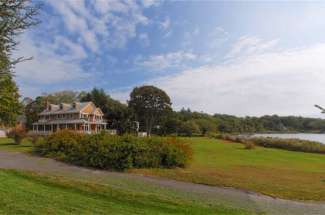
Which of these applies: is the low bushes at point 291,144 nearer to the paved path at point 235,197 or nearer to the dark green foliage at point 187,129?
the paved path at point 235,197

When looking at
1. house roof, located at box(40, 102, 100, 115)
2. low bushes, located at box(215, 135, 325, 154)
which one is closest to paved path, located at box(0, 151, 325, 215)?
low bushes, located at box(215, 135, 325, 154)

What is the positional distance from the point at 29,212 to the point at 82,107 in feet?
172

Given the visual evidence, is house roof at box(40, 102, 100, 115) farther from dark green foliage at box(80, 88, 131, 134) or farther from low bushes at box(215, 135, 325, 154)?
low bushes at box(215, 135, 325, 154)

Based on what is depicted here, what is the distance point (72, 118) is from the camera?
5775 cm

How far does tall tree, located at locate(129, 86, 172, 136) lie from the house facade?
9457 millimetres

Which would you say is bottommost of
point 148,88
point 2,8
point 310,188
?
point 310,188

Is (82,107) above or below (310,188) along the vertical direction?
above

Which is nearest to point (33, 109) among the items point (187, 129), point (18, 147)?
point (187, 129)

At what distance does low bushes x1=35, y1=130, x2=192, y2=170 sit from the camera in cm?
1633

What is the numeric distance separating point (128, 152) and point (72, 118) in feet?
145

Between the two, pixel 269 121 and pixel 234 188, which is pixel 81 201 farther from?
pixel 269 121

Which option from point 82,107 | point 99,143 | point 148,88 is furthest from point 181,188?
point 148,88

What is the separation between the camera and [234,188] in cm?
1165

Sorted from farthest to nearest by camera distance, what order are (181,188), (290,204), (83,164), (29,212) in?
(83,164), (181,188), (290,204), (29,212)
